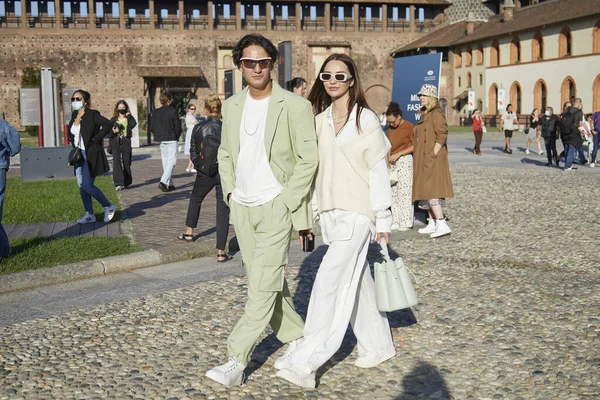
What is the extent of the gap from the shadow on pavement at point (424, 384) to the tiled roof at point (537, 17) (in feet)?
134

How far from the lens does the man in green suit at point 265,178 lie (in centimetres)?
355

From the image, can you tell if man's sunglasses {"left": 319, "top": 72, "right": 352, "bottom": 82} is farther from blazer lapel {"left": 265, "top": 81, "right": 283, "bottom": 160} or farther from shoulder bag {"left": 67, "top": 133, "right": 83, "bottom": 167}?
shoulder bag {"left": 67, "top": 133, "right": 83, "bottom": 167}

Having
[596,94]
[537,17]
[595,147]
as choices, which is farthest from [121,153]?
[537,17]

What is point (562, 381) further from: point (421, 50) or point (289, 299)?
point (421, 50)

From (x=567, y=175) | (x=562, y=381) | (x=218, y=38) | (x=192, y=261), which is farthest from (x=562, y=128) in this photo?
(x=218, y=38)

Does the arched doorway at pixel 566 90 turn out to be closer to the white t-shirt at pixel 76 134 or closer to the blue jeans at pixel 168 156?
the blue jeans at pixel 168 156

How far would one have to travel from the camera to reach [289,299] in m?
3.90

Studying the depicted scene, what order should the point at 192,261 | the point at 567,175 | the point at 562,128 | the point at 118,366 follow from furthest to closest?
1. the point at 562,128
2. the point at 567,175
3. the point at 192,261
4. the point at 118,366

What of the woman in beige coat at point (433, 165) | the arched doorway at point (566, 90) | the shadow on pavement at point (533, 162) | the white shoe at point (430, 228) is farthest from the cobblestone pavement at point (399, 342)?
the arched doorway at point (566, 90)

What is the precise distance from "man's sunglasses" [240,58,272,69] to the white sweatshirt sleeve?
703 millimetres

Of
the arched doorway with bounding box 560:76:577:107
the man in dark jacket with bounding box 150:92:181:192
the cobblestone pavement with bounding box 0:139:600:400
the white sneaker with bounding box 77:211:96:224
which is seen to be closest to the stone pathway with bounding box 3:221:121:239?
the white sneaker with bounding box 77:211:96:224

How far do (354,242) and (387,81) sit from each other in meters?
51.9

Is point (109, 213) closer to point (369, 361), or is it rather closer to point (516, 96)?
point (369, 361)

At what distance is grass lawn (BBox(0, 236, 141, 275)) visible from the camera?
6324 mm
